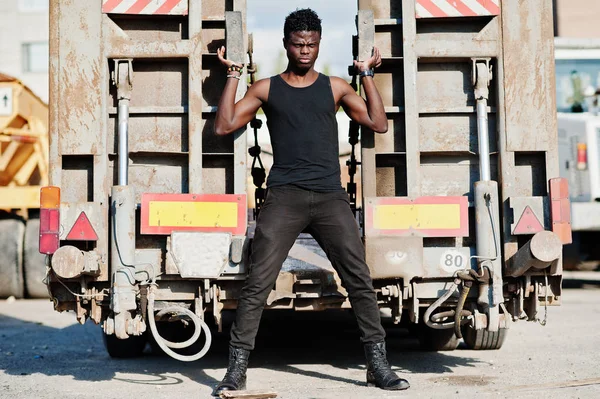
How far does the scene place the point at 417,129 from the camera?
5.44 meters

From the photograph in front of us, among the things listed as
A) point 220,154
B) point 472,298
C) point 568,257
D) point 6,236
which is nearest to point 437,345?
point 472,298

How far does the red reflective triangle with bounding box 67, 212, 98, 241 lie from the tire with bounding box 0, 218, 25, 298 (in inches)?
290

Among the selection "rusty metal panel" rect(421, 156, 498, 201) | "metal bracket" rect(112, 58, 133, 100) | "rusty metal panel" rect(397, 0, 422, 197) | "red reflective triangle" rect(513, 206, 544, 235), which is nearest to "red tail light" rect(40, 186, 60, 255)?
"metal bracket" rect(112, 58, 133, 100)

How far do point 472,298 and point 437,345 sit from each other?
1.62m

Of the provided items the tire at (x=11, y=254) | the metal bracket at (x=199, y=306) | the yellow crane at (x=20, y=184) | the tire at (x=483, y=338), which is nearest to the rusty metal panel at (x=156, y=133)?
the metal bracket at (x=199, y=306)

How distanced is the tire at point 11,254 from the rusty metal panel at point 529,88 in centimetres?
865

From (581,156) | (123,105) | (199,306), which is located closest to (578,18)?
(581,156)

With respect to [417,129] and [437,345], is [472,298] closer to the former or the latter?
[417,129]

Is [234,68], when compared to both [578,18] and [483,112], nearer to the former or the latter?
[483,112]

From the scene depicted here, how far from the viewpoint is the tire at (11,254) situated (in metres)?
12.2

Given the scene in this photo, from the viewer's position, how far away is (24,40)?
1221 inches

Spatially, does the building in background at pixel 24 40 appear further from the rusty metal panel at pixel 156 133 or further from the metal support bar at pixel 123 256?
the metal support bar at pixel 123 256

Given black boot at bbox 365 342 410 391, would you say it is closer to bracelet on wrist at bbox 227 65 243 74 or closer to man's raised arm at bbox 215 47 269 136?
man's raised arm at bbox 215 47 269 136

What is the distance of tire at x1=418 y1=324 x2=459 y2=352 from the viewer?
6.86 metres
